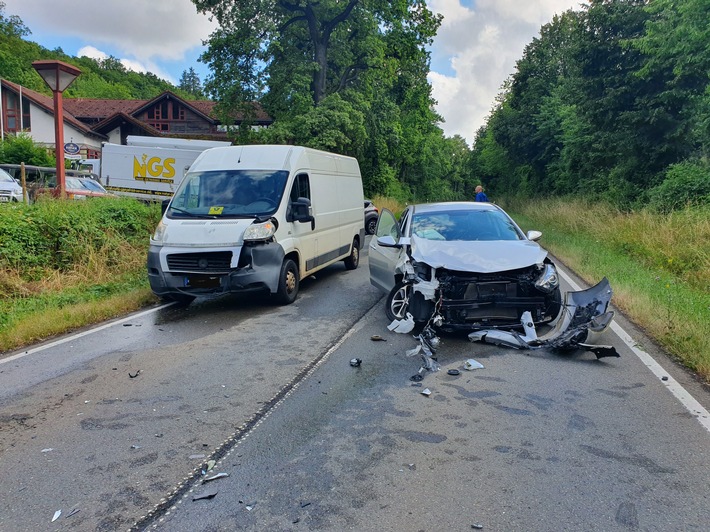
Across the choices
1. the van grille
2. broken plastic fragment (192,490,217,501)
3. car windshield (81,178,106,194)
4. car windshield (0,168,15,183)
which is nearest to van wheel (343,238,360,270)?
the van grille

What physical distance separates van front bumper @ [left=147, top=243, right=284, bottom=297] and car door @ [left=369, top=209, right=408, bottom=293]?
64.0 inches

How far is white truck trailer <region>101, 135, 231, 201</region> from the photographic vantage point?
24.6 meters

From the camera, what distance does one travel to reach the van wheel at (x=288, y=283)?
332 inches

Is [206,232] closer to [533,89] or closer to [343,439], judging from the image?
[343,439]

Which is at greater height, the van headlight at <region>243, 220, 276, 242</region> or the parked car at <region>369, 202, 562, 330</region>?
the van headlight at <region>243, 220, 276, 242</region>

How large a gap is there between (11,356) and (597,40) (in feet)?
76.4

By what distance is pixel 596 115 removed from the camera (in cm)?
2158

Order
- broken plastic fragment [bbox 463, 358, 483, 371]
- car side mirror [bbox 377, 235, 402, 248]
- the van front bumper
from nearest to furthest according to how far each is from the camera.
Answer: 1. broken plastic fragment [bbox 463, 358, 483, 371]
2. car side mirror [bbox 377, 235, 402, 248]
3. the van front bumper

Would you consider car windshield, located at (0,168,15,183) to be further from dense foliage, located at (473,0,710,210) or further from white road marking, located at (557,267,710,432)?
dense foliage, located at (473,0,710,210)

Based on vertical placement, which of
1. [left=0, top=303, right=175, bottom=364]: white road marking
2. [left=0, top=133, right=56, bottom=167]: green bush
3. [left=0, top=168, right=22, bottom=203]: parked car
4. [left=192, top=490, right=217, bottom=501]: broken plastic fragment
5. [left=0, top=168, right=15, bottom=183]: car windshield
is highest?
[left=0, top=133, right=56, bottom=167]: green bush

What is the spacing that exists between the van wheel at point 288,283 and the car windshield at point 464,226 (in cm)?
217

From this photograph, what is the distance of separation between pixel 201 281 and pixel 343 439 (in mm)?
4733

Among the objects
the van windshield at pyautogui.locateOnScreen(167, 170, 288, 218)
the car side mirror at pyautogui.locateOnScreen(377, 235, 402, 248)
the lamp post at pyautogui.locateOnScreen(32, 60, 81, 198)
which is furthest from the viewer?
the lamp post at pyautogui.locateOnScreen(32, 60, 81, 198)

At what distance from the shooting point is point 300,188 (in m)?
9.43
